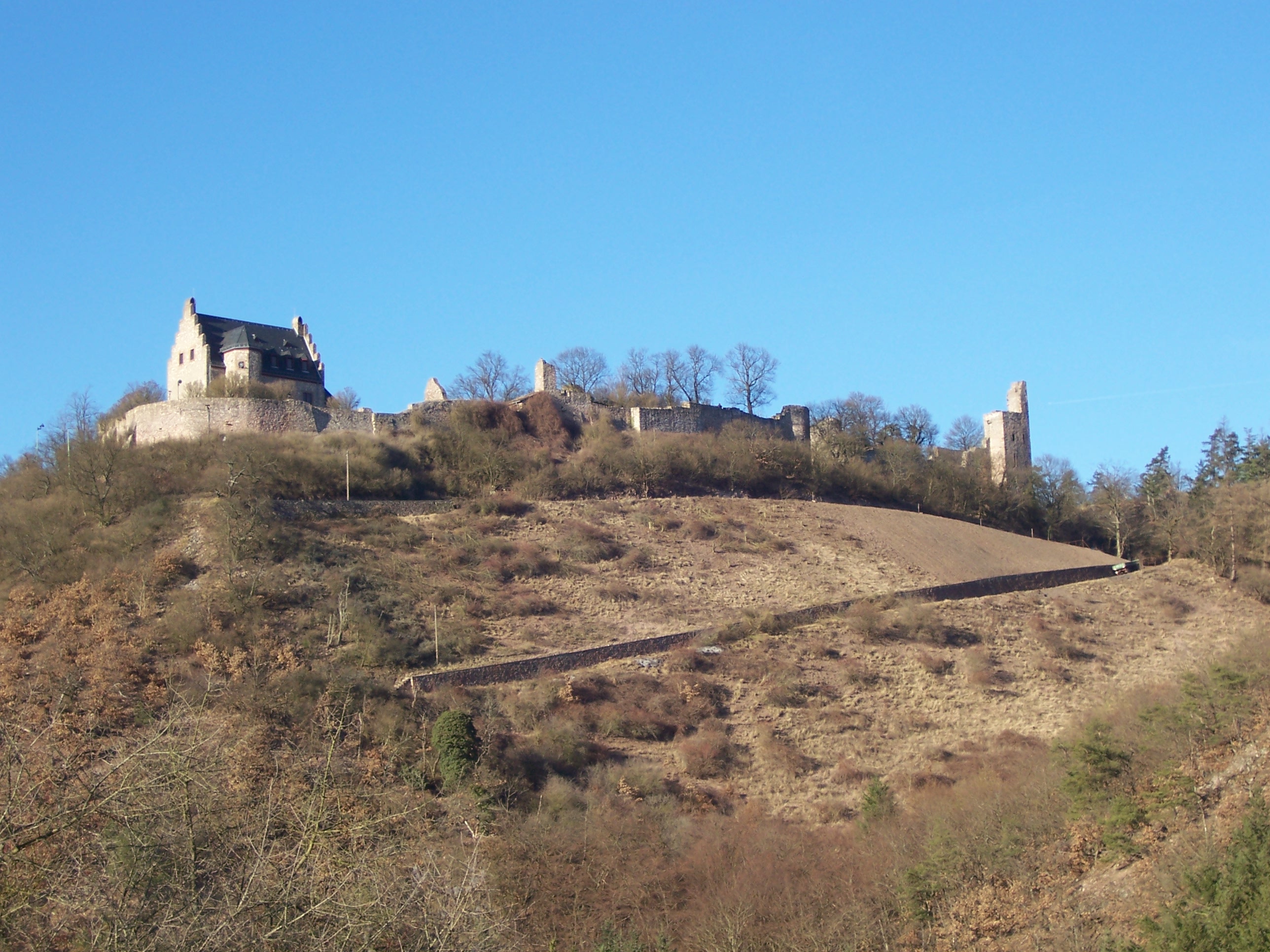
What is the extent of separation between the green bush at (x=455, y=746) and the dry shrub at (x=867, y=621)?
1340cm

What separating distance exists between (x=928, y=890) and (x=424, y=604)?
18495mm

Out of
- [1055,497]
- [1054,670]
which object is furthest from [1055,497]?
[1054,670]

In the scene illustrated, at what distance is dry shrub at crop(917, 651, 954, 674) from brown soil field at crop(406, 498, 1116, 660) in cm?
443

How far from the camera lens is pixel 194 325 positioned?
1801 inches

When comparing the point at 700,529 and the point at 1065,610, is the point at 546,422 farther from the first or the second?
the point at 1065,610

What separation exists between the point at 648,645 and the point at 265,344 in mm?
21470

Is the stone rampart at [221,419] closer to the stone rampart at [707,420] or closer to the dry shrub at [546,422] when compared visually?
the dry shrub at [546,422]

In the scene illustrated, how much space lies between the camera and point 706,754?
27.6m

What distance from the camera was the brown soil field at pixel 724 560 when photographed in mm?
35344

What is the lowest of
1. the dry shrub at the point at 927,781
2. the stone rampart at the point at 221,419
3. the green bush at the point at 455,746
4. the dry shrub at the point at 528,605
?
the dry shrub at the point at 927,781

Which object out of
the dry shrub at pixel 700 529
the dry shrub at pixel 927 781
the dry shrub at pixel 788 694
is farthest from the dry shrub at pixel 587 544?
the dry shrub at pixel 927 781

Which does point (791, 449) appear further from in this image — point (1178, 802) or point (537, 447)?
point (1178, 802)

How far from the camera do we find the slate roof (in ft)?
149

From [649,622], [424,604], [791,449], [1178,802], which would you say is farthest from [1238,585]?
[424,604]
